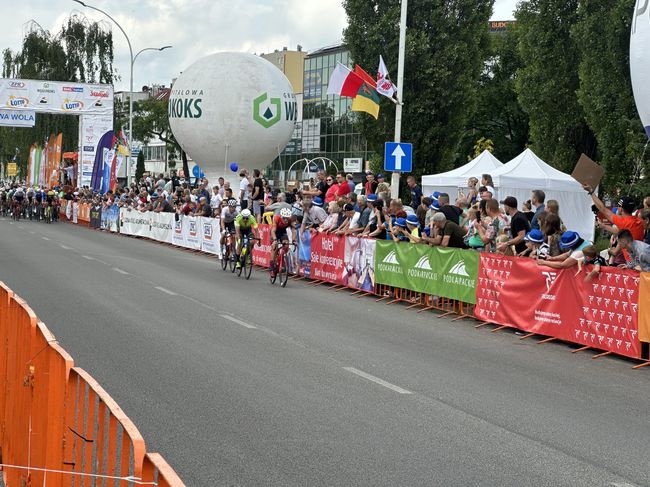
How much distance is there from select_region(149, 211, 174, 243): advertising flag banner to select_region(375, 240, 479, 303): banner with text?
1768 centimetres

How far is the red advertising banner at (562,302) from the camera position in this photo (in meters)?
11.9

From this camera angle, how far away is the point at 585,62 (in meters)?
28.7

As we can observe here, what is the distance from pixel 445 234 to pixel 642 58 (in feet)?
13.8

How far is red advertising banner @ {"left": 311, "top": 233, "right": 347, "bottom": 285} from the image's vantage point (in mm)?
20422

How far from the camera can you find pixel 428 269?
16.8 meters

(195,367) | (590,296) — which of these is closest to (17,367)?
(195,367)

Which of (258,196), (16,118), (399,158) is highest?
(16,118)

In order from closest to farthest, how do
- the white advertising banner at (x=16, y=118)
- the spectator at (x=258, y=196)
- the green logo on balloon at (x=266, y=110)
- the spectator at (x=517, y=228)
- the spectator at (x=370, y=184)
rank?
the spectator at (x=517, y=228) < the spectator at (x=370, y=184) < the spectator at (x=258, y=196) < the green logo on balloon at (x=266, y=110) < the white advertising banner at (x=16, y=118)

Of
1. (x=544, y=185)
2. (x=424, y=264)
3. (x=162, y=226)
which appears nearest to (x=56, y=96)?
(x=162, y=226)

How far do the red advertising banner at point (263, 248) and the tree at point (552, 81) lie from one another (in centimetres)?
1481

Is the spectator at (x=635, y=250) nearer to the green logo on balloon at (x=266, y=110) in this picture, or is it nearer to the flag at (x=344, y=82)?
the flag at (x=344, y=82)

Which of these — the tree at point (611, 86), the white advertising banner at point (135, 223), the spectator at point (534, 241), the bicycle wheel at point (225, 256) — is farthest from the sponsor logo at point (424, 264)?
the white advertising banner at point (135, 223)

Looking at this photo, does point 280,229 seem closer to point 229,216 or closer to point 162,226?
point 229,216

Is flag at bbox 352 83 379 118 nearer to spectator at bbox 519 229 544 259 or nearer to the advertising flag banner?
spectator at bbox 519 229 544 259
